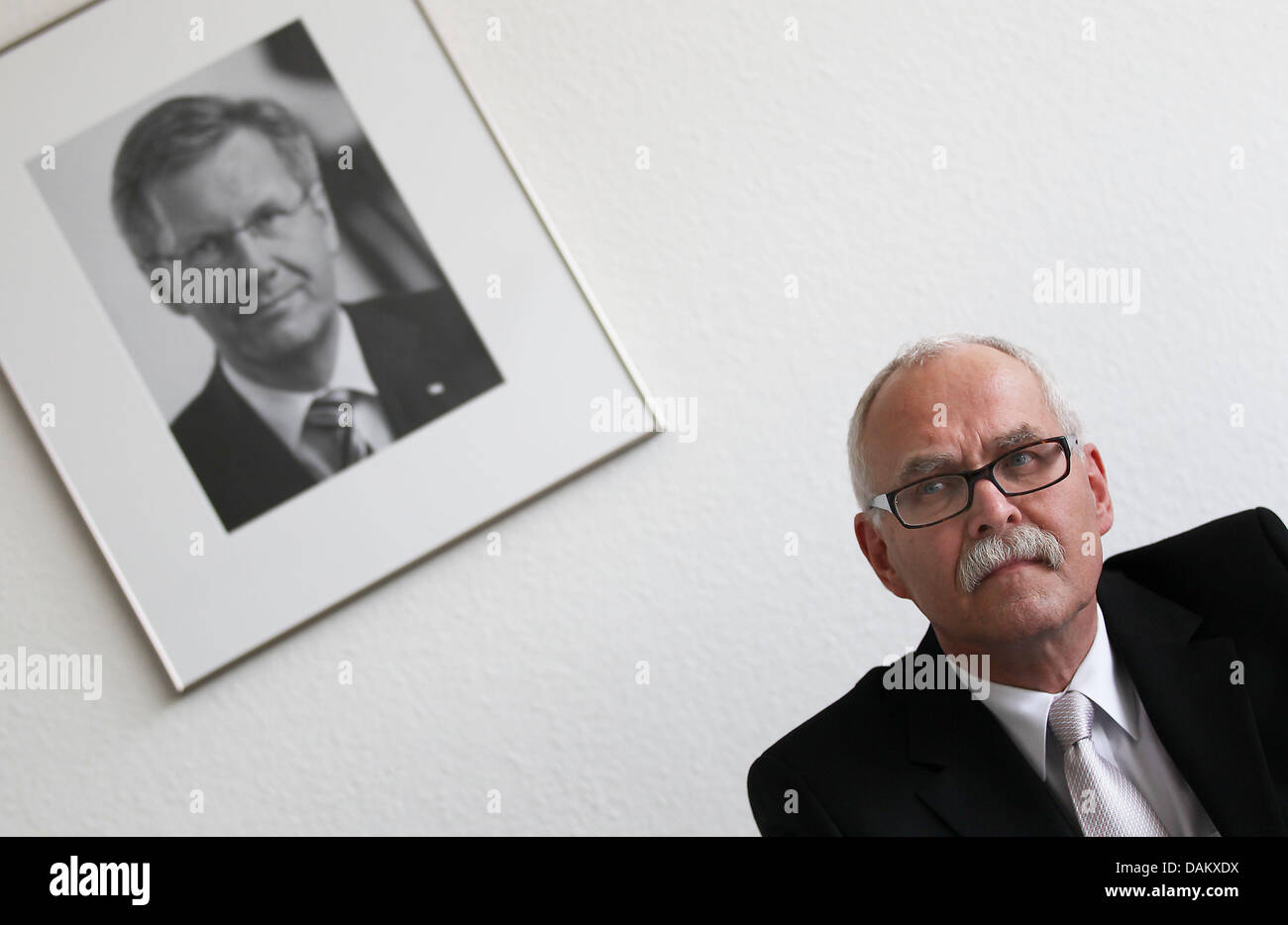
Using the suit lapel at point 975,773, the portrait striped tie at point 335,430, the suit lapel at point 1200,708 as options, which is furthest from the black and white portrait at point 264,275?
the suit lapel at point 1200,708

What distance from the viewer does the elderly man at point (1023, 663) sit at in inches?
45.3

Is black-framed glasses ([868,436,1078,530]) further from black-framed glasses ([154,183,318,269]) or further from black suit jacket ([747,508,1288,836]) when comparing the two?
black-framed glasses ([154,183,318,269])

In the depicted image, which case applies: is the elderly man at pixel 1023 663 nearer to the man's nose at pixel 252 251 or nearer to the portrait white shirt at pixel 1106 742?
the portrait white shirt at pixel 1106 742

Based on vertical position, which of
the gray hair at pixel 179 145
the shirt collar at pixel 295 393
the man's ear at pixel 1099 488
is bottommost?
the man's ear at pixel 1099 488

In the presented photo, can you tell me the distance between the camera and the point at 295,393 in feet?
5.89

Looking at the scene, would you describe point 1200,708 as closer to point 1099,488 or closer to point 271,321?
point 1099,488

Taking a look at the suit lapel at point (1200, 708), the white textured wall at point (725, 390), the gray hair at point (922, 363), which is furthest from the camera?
the white textured wall at point (725, 390)

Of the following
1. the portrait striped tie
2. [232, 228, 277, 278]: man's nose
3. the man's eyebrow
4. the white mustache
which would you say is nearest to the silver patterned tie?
the white mustache

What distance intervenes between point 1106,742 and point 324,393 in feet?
4.04

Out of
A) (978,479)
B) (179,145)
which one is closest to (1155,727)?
(978,479)

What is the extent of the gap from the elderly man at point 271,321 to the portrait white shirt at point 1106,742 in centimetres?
96

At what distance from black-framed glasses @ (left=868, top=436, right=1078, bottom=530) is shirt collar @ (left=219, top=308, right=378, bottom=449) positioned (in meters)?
0.93

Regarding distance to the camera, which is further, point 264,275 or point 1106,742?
point 264,275

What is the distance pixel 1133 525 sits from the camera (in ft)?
5.83
